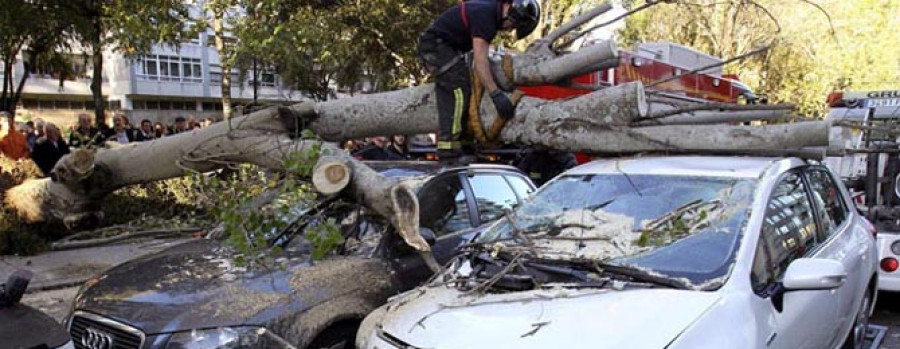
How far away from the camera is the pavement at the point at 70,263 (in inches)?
294

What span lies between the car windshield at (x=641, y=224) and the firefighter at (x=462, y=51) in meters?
0.92

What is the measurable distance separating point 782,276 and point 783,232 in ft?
1.12

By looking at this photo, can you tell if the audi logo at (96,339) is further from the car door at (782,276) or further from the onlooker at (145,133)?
the onlooker at (145,133)

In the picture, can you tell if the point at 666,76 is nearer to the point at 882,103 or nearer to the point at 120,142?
the point at 882,103

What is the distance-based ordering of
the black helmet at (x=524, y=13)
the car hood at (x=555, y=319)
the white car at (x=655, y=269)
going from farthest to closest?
1. the black helmet at (x=524, y=13)
2. the white car at (x=655, y=269)
3. the car hood at (x=555, y=319)

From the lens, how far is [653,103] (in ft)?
15.9

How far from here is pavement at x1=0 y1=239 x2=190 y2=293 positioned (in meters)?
7.47

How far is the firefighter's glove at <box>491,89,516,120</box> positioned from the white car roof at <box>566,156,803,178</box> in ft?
2.13

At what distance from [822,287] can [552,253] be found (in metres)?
1.25

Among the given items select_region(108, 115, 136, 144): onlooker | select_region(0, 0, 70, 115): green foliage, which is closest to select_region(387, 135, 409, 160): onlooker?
select_region(108, 115, 136, 144): onlooker

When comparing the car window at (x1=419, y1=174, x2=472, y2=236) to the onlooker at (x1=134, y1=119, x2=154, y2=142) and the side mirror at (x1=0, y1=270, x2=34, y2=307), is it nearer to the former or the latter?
the side mirror at (x1=0, y1=270, x2=34, y2=307)

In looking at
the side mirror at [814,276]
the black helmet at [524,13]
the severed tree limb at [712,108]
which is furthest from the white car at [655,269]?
the black helmet at [524,13]

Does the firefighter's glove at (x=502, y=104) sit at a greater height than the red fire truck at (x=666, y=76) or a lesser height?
lesser

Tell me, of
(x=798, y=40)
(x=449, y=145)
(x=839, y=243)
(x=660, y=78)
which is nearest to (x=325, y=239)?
(x=449, y=145)
